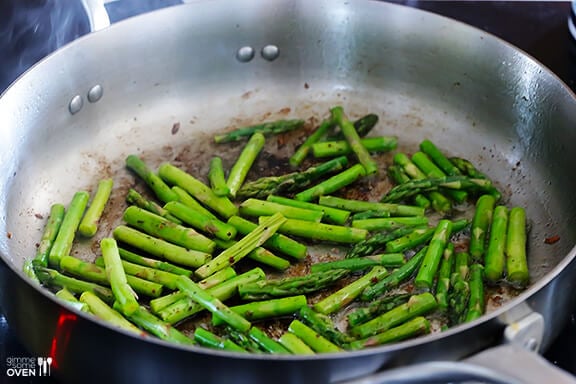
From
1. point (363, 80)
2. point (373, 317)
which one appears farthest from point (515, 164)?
point (373, 317)

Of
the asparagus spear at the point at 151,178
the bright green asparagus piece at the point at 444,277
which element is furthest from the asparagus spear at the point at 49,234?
the bright green asparagus piece at the point at 444,277

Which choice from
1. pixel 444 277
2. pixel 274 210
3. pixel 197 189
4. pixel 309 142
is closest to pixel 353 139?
pixel 309 142

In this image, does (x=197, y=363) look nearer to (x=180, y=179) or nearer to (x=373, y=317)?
(x=373, y=317)

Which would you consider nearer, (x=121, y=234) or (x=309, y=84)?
(x=121, y=234)

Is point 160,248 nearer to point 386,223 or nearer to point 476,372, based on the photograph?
point 386,223

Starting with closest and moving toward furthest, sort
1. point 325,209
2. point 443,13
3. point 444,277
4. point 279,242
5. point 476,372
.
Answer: point 476,372, point 444,277, point 279,242, point 325,209, point 443,13

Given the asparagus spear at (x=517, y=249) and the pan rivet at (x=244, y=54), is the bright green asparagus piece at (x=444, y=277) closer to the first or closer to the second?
the asparagus spear at (x=517, y=249)

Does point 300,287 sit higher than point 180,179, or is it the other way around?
point 180,179
